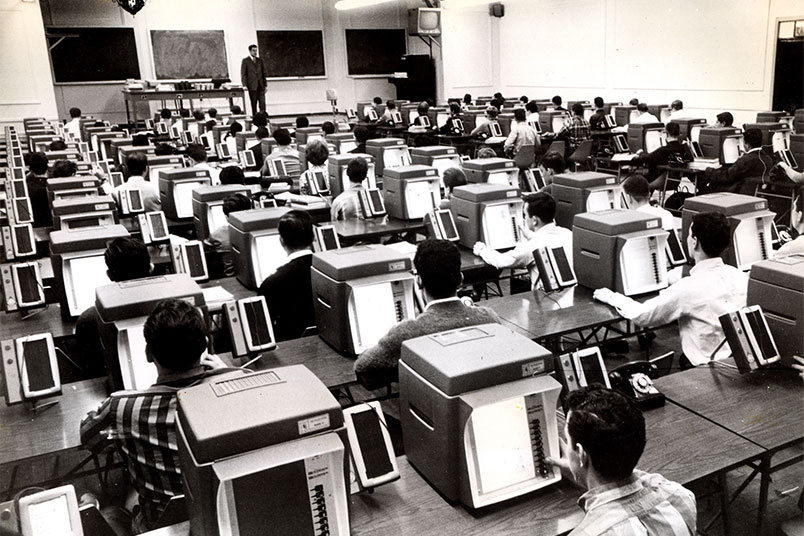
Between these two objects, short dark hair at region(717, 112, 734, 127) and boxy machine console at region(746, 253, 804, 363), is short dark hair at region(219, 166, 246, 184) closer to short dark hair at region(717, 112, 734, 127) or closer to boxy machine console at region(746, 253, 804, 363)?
boxy machine console at region(746, 253, 804, 363)

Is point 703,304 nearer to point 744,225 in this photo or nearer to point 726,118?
point 744,225

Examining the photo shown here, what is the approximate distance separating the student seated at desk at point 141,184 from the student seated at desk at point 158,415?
3.96 meters

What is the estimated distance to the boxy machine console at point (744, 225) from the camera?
3.83 meters

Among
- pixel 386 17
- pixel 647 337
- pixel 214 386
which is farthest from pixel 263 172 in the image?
pixel 386 17

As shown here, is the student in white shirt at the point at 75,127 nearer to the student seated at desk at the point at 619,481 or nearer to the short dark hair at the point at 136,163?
the short dark hair at the point at 136,163

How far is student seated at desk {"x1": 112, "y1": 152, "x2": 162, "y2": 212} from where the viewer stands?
573 cm

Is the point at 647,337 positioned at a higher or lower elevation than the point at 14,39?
lower

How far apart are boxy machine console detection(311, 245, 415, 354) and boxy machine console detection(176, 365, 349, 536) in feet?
3.93

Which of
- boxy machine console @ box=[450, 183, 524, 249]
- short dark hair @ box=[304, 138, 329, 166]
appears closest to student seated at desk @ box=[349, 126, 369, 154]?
short dark hair @ box=[304, 138, 329, 166]

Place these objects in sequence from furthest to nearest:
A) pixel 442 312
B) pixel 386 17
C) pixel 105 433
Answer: pixel 386 17
pixel 442 312
pixel 105 433

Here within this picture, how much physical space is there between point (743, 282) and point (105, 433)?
2616 mm

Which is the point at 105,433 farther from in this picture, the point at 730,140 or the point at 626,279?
the point at 730,140

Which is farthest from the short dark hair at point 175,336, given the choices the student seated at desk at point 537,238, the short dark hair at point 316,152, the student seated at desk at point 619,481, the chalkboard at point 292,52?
the chalkboard at point 292,52

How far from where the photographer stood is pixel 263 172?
7.66m
